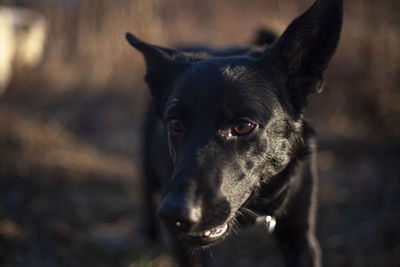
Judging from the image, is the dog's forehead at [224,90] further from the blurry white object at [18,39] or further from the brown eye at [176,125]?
the blurry white object at [18,39]

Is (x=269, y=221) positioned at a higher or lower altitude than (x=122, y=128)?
higher

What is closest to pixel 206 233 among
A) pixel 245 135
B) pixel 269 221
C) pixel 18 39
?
pixel 245 135

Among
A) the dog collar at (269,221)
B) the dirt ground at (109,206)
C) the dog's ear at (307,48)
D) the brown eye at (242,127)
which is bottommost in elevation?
the dirt ground at (109,206)

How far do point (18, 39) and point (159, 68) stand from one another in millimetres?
3855

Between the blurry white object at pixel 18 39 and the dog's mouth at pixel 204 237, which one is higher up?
the dog's mouth at pixel 204 237

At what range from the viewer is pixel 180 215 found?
142cm

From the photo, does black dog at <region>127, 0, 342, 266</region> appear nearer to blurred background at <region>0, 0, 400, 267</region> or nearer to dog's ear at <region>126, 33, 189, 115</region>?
dog's ear at <region>126, 33, 189, 115</region>

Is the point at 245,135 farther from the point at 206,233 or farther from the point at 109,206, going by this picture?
the point at 109,206

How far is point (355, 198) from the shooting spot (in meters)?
3.60

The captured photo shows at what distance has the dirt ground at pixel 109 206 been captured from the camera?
2.90 m

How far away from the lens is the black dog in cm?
162

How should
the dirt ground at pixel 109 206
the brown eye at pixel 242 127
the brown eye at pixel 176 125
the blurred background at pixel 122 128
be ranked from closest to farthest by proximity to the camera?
1. the brown eye at pixel 242 127
2. the brown eye at pixel 176 125
3. the dirt ground at pixel 109 206
4. the blurred background at pixel 122 128

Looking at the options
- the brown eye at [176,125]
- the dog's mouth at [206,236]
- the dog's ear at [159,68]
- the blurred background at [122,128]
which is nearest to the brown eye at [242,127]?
the brown eye at [176,125]

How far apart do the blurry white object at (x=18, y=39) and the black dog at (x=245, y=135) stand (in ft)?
11.8
